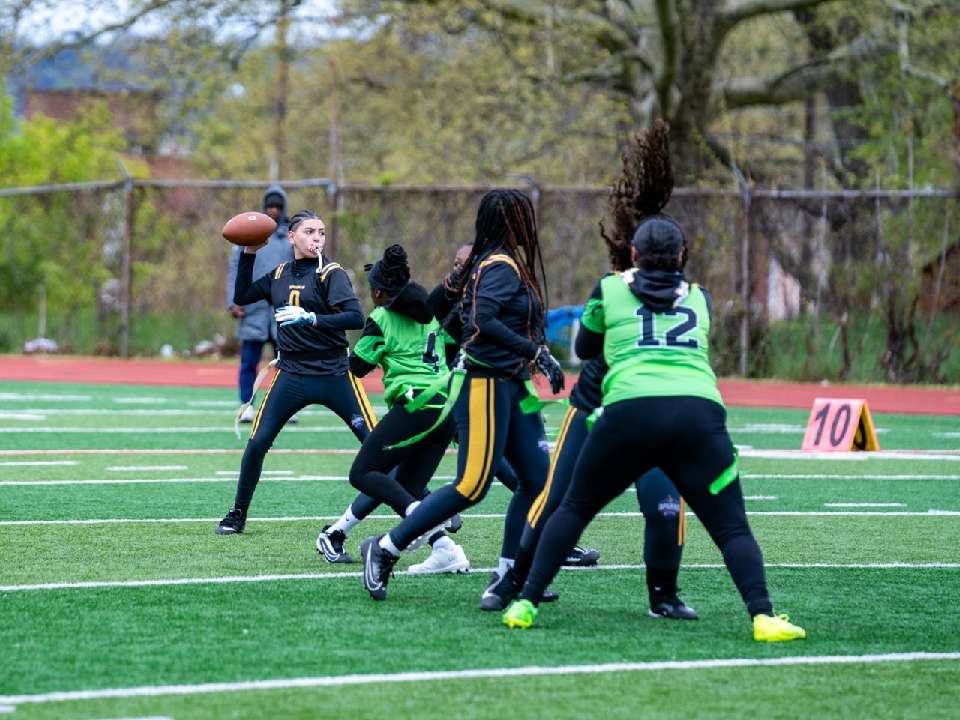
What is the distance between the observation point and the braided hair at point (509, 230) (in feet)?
24.6

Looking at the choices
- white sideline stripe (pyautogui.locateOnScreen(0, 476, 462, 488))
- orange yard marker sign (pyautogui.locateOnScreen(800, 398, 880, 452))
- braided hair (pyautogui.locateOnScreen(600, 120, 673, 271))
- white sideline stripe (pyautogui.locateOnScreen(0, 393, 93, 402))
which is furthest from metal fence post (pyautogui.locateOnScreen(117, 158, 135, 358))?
braided hair (pyautogui.locateOnScreen(600, 120, 673, 271))

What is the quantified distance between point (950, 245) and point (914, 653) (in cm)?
1638

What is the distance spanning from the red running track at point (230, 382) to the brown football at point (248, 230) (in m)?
11.3

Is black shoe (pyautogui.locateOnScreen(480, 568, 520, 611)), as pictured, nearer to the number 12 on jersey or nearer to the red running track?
the number 12 on jersey

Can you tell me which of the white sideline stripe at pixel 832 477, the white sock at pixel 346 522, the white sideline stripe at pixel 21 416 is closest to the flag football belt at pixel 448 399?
the white sock at pixel 346 522

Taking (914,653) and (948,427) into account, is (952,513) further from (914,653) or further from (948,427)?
(948,427)

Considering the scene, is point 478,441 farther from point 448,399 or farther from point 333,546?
point 333,546

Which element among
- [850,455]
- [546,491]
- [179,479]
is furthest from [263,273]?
[546,491]

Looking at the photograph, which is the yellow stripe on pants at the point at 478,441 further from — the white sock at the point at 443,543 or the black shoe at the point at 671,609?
the white sock at the point at 443,543

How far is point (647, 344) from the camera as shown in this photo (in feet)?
21.9

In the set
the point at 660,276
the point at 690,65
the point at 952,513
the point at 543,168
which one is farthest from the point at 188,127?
the point at 660,276

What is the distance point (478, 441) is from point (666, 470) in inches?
40.9

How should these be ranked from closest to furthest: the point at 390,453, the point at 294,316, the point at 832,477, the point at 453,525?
1. the point at 390,453
2. the point at 294,316
3. the point at 453,525
4. the point at 832,477

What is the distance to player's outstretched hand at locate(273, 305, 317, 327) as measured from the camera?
9117 millimetres
